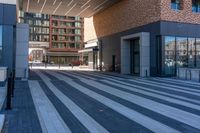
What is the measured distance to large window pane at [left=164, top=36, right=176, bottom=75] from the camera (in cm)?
2908

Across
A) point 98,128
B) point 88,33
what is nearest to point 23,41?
point 98,128

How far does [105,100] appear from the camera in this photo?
12898 millimetres

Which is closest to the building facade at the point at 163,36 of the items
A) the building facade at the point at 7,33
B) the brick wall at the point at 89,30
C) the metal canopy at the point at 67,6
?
the metal canopy at the point at 67,6

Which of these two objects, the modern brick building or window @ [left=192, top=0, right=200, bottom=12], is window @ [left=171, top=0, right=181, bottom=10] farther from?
window @ [left=192, top=0, right=200, bottom=12]

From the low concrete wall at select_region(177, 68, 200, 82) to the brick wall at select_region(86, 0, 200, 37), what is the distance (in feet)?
19.2

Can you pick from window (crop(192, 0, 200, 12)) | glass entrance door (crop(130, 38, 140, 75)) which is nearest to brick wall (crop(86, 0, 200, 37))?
window (crop(192, 0, 200, 12))

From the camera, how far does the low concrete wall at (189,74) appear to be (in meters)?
24.8

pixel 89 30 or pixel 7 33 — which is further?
pixel 89 30

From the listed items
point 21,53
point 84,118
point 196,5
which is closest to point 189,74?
point 196,5

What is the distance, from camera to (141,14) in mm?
31812

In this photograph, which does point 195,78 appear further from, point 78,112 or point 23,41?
point 78,112

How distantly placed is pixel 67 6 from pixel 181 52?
66.3 ft

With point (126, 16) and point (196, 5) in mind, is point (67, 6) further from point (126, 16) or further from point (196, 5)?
point (196, 5)

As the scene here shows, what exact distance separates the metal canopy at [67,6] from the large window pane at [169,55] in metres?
12.1
